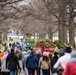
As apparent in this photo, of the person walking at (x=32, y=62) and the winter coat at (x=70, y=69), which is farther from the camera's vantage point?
the person walking at (x=32, y=62)

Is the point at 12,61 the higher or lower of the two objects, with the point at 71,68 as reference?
lower

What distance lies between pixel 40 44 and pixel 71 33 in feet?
41.2

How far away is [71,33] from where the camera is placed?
1350 inches

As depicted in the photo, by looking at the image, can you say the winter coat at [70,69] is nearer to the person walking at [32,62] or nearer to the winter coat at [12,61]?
the winter coat at [12,61]

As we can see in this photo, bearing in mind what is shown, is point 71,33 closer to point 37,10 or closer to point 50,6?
point 50,6

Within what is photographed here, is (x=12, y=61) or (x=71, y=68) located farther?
(x=12, y=61)

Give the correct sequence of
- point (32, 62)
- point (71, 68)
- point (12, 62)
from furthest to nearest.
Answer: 1. point (32, 62)
2. point (12, 62)
3. point (71, 68)

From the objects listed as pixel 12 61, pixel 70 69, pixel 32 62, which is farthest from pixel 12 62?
pixel 70 69

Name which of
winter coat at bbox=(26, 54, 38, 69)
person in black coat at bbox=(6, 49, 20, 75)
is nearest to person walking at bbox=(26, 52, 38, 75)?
winter coat at bbox=(26, 54, 38, 69)

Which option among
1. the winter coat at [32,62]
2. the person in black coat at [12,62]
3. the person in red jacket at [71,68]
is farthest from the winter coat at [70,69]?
the winter coat at [32,62]

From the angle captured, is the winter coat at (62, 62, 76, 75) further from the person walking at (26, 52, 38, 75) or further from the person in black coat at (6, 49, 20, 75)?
the person walking at (26, 52, 38, 75)

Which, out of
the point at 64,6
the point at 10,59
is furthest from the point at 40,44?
the point at 64,6

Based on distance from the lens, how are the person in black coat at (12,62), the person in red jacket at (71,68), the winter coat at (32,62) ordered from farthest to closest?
the winter coat at (32,62) → the person in black coat at (12,62) → the person in red jacket at (71,68)

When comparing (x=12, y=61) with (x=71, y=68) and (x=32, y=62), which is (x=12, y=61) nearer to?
(x=32, y=62)
